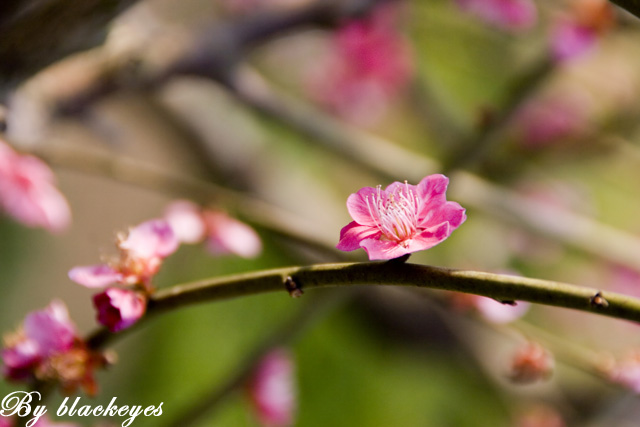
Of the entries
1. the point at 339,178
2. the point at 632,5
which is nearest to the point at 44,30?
the point at 632,5

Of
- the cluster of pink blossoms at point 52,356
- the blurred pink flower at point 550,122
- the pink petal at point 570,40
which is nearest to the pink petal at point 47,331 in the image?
the cluster of pink blossoms at point 52,356

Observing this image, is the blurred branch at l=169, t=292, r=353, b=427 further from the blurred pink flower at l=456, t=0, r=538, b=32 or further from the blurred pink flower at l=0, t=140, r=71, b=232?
the blurred pink flower at l=456, t=0, r=538, b=32

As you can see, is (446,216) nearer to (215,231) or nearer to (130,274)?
(130,274)

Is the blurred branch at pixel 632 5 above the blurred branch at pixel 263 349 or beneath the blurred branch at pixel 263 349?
above

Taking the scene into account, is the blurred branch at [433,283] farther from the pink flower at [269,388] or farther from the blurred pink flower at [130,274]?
the pink flower at [269,388]

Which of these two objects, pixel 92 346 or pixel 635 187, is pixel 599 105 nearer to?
pixel 635 187
